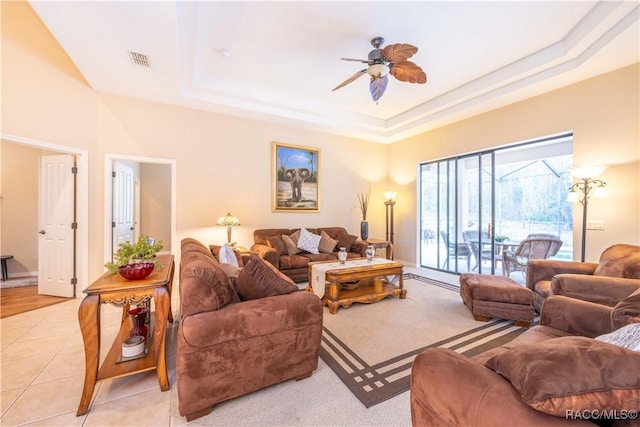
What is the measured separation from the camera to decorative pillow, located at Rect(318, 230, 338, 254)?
16.5 ft

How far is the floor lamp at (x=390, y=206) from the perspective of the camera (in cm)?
603

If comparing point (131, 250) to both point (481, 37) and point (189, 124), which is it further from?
point (481, 37)

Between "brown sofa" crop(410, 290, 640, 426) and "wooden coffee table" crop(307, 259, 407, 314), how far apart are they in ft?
6.79

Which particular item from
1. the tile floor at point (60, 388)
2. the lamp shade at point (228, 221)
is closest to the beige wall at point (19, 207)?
the tile floor at point (60, 388)

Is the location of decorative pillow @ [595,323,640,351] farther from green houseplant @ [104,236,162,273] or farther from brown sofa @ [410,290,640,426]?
green houseplant @ [104,236,162,273]

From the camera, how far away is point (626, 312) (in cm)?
148

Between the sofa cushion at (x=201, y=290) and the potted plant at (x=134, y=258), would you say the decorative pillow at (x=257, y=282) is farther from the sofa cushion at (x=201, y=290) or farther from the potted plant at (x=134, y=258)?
the potted plant at (x=134, y=258)

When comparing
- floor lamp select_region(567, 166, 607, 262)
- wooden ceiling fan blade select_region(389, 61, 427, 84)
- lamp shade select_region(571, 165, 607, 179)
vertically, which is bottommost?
floor lamp select_region(567, 166, 607, 262)

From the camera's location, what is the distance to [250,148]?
5.02 m

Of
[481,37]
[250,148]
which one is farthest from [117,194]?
[481,37]

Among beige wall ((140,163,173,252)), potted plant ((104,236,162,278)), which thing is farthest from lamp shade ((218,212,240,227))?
beige wall ((140,163,173,252))

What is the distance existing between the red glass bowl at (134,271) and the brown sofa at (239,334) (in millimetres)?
387

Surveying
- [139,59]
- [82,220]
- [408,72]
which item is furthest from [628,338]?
[82,220]

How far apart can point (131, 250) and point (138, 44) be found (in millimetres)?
2304
